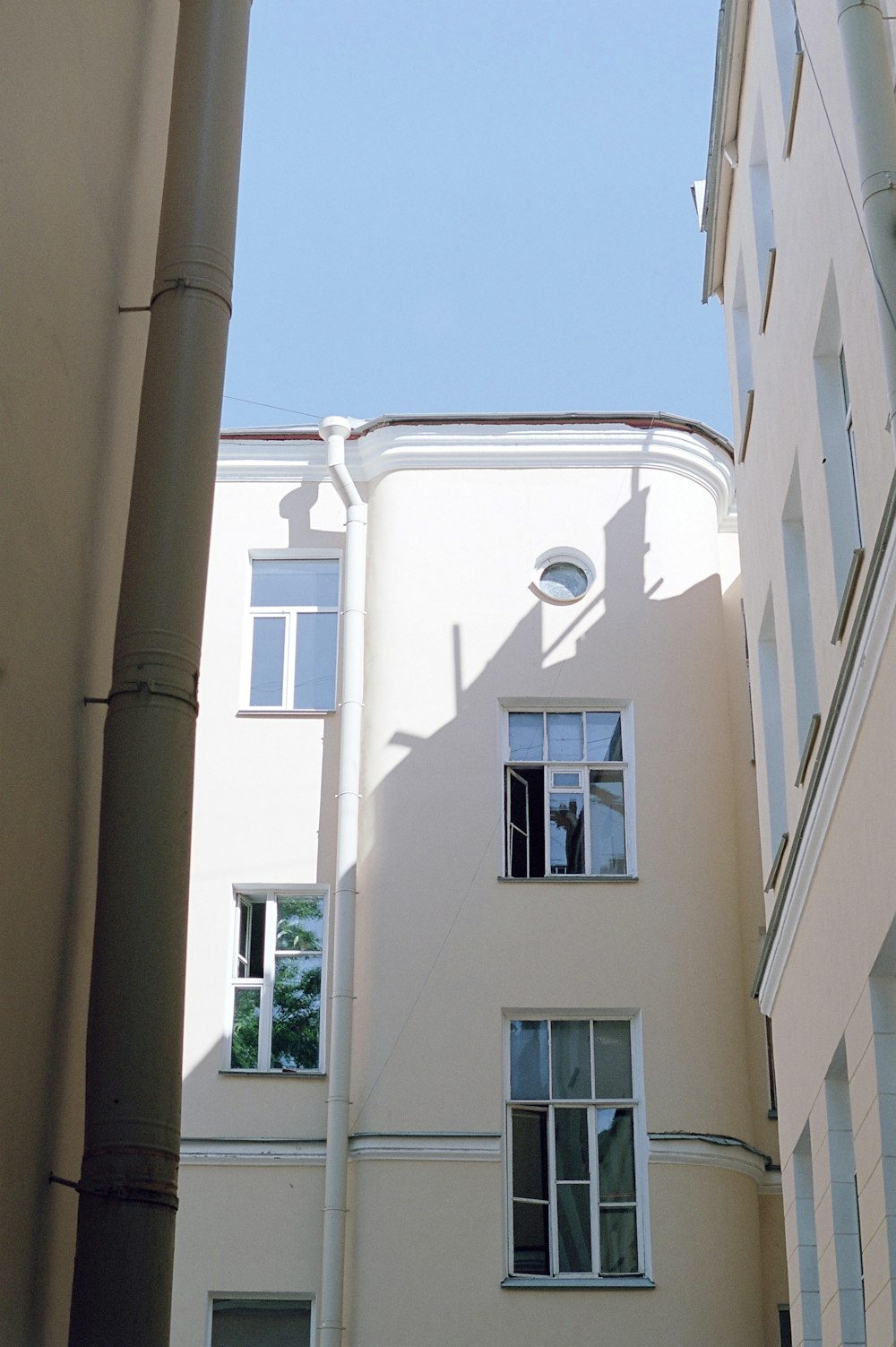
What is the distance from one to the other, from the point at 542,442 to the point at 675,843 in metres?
4.84

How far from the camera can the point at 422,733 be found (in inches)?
728

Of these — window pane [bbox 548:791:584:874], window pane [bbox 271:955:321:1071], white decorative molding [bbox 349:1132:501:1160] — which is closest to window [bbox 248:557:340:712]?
window pane [bbox 548:791:584:874]

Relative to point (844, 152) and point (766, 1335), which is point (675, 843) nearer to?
point (766, 1335)

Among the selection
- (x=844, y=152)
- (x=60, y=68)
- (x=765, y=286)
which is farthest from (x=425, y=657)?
(x=60, y=68)

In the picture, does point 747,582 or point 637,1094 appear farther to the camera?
point 637,1094

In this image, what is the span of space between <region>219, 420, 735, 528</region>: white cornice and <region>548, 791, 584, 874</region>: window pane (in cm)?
391

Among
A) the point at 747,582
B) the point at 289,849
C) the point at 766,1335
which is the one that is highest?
the point at 747,582

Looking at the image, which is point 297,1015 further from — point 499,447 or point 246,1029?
point 499,447

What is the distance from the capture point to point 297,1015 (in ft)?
58.0

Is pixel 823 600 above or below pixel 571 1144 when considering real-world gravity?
above

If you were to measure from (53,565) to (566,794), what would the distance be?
1273 cm

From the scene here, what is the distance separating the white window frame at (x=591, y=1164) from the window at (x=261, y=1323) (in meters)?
1.99

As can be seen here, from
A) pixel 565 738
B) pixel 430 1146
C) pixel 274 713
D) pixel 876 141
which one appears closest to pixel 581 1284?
pixel 430 1146

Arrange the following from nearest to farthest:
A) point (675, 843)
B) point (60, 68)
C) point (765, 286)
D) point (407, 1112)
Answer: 1. point (60, 68)
2. point (765, 286)
3. point (407, 1112)
4. point (675, 843)
